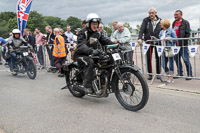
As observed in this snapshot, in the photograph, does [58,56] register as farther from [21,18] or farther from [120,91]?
[120,91]

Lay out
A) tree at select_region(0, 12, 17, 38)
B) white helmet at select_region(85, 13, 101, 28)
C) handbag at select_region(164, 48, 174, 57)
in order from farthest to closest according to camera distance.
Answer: tree at select_region(0, 12, 17, 38)
handbag at select_region(164, 48, 174, 57)
white helmet at select_region(85, 13, 101, 28)

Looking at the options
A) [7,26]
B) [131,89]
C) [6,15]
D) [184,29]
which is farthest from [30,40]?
[6,15]

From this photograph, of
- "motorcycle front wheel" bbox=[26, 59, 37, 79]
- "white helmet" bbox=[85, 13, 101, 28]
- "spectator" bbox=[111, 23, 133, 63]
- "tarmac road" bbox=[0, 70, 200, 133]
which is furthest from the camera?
"motorcycle front wheel" bbox=[26, 59, 37, 79]

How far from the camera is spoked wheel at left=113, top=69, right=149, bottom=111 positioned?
402 cm

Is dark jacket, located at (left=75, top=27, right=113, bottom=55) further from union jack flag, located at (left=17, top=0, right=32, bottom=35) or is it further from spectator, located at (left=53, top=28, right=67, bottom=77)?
union jack flag, located at (left=17, top=0, right=32, bottom=35)

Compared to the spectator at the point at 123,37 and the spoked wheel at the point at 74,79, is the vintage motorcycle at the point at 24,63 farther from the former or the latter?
the spectator at the point at 123,37

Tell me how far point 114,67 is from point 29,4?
8.44m

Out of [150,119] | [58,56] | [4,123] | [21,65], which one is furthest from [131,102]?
[21,65]

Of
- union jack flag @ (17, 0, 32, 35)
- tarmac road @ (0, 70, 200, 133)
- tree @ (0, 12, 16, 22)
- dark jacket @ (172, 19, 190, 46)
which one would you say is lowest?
tarmac road @ (0, 70, 200, 133)

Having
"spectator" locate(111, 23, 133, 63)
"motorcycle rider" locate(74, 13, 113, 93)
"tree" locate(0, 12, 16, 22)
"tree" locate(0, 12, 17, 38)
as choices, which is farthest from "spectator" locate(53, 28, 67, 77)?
"tree" locate(0, 12, 16, 22)

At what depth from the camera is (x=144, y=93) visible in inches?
157

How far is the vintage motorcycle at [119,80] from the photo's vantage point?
4.12 meters

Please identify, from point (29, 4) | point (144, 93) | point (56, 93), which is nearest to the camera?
point (144, 93)

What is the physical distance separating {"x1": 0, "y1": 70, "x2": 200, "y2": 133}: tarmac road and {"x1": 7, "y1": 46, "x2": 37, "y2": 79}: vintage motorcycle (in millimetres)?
2500
